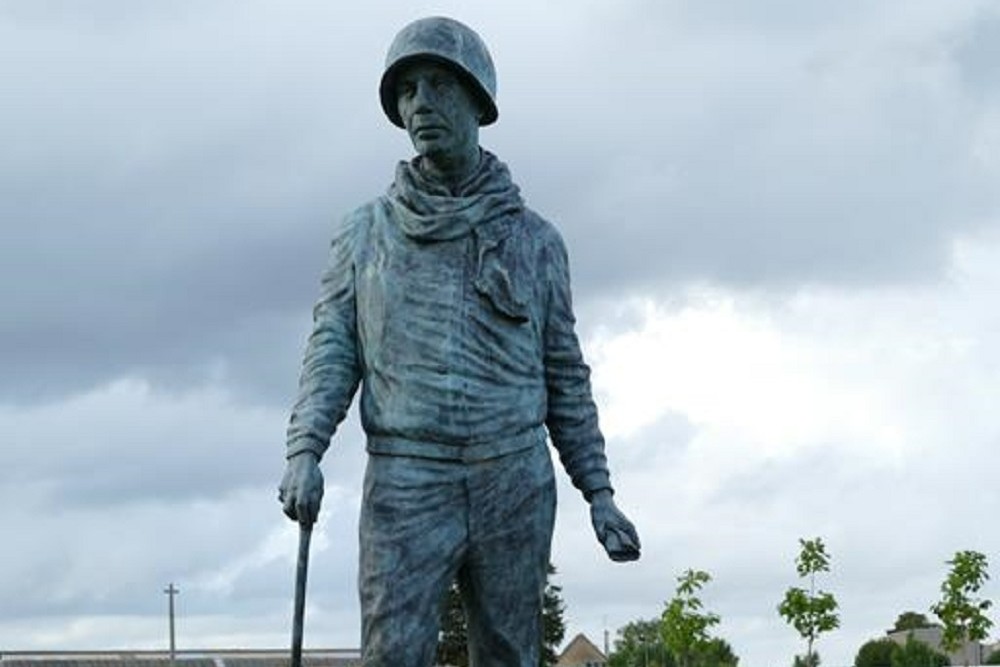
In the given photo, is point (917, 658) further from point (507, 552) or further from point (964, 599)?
point (507, 552)

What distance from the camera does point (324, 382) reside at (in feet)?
35.3

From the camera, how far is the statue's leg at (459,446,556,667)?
10.7 meters

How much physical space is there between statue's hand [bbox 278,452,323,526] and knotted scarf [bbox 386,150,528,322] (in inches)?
40.1

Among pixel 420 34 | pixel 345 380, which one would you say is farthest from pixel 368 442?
pixel 420 34

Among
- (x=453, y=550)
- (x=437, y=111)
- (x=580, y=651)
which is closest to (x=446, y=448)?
(x=453, y=550)

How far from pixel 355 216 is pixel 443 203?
16.2 inches

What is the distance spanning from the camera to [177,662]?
66.5m

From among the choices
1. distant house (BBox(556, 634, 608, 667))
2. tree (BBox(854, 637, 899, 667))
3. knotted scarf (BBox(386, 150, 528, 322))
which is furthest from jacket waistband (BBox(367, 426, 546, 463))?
distant house (BBox(556, 634, 608, 667))

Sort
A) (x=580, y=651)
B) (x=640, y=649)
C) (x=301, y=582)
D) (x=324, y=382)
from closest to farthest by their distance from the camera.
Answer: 1. (x=301, y=582)
2. (x=324, y=382)
3. (x=640, y=649)
4. (x=580, y=651)

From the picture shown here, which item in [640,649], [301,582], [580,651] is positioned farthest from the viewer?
[580,651]

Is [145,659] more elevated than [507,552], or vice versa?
[145,659]

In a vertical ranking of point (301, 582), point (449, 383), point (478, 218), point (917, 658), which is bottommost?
point (301, 582)

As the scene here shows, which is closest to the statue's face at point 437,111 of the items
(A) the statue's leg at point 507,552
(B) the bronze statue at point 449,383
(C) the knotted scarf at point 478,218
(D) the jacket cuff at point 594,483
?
(B) the bronze statue at point 449,383

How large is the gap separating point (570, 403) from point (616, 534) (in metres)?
0.61
